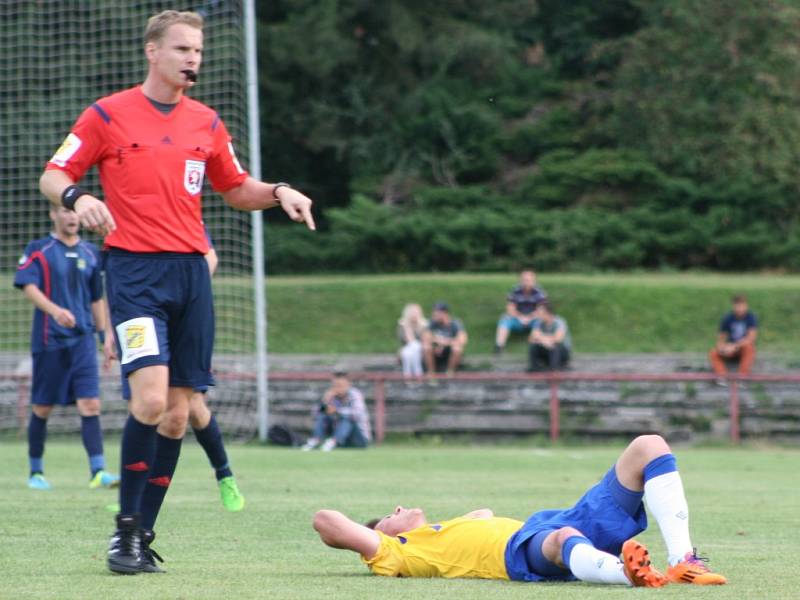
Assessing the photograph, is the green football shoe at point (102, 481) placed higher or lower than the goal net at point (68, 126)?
lower

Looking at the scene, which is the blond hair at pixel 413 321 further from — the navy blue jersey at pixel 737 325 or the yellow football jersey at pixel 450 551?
the yellow football jersey at pixel 450 551

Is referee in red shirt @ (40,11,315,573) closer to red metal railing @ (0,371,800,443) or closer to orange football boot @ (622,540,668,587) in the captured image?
orange football boot @ (622,540,668,587)

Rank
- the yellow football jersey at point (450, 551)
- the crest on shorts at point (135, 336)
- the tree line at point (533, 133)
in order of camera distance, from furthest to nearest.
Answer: the tree line at point (533, 133) < the crest on shorts at point (135, 336) < the yellow football jersey at point (450, 551)

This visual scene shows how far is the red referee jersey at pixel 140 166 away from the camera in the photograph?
6.52 metres

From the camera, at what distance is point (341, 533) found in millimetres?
6246

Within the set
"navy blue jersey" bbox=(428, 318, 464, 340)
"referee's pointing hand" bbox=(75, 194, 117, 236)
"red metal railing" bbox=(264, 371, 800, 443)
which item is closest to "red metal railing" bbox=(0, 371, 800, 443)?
"red metal railing" bbox=(264, 371, 800, 443)

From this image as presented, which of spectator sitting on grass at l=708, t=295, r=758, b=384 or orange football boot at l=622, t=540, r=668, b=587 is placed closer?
orange football boot at l=622, t=540, r=668, b=587

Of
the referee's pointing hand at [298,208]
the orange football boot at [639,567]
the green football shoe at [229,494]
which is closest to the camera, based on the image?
the orange football boot at [639,567]

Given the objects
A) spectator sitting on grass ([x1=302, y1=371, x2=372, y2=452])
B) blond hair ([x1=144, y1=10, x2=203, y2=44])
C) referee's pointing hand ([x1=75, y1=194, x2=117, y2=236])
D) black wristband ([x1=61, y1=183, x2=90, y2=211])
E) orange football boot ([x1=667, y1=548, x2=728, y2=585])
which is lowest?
spectator sitting on grass ([x1=302, y1=371, x2=372, y2=452])

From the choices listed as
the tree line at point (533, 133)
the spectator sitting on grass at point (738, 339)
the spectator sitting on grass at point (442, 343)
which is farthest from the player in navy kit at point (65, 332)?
the tree line at point (533, 133)

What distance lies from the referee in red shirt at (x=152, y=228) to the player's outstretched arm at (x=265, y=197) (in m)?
0.02

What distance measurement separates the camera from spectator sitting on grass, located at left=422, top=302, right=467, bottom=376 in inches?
878

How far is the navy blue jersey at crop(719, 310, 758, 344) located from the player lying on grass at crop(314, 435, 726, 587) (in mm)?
16300

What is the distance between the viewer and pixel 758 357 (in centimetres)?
2342
